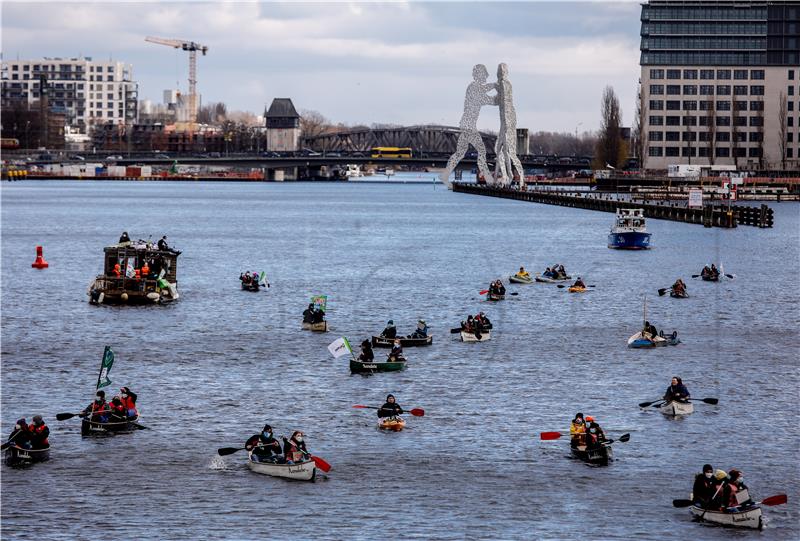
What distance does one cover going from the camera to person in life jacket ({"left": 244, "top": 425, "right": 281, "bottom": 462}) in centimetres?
4762

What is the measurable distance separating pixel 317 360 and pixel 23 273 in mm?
60017

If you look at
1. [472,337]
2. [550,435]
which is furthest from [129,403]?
[472,337]

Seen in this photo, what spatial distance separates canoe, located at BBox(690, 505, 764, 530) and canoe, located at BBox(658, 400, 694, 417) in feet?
46.7

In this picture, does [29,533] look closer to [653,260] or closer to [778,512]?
[778,512]

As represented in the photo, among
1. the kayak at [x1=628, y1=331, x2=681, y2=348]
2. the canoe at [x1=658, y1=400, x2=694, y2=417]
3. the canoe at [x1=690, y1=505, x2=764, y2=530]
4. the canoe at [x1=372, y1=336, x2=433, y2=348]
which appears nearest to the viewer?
the canoe at [x1=690, y1=505, x2=764, y2=530]

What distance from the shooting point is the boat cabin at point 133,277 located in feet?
299

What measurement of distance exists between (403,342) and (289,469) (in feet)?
90.9

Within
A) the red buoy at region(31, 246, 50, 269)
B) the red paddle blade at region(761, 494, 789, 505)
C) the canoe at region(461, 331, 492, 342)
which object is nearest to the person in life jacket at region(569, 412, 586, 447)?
the red paddle blade at region(761, 494, 789, 505)

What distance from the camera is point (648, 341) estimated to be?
246 feet

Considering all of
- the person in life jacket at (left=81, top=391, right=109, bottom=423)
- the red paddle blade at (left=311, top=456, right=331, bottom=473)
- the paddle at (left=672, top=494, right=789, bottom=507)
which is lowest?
the paddle at (left=672, top=494, right=789, bottom=507)

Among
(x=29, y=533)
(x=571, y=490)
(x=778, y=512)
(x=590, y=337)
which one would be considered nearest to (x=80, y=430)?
(x=29, y=533)

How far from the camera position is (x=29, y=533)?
4125 cm

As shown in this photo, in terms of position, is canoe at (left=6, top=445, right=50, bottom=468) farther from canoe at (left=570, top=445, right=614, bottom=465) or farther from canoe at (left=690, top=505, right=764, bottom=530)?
canoe at (left=690, top=505, right=764, bottom=530)

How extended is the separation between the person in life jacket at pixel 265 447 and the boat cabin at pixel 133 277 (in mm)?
44544
